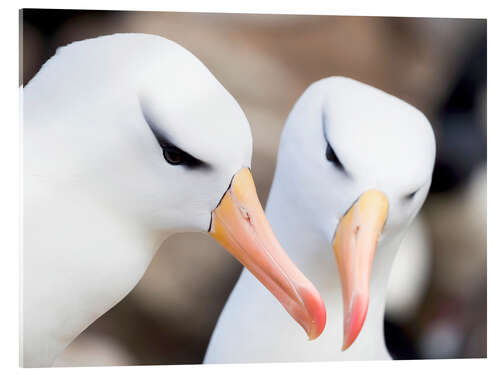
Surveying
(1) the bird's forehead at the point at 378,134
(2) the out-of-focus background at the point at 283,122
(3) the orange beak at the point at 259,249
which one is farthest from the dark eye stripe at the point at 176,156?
(1) the bird's forehead at the point at 378,134

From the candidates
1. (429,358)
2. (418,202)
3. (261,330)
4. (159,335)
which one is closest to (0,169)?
(159,335)

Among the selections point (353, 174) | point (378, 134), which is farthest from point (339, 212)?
point (378, 134)

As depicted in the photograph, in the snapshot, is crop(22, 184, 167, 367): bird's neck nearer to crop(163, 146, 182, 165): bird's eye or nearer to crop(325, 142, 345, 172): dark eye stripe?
crop(163, 146, 182, 165): bird's eye

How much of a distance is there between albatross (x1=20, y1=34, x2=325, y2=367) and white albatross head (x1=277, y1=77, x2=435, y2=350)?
0.63ft

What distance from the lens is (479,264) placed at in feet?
10.1

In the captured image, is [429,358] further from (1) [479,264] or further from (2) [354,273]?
(2) [354,273]

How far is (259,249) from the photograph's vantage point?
7.93 ft

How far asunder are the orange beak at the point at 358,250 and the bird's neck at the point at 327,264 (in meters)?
0.11

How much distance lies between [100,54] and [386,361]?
1.39 m

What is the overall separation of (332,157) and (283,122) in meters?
0.27

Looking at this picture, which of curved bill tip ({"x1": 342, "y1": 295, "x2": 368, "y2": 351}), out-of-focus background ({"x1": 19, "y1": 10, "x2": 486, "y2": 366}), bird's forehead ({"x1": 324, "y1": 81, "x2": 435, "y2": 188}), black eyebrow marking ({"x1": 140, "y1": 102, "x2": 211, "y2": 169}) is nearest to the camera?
black eyebrow marking ({"x1": 140, "y1": 102, "x2": 211, "y2": 169})

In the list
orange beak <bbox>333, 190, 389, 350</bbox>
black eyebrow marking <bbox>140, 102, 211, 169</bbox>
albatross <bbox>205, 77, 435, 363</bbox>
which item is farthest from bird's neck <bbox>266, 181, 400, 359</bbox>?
black eyebrow marking <bbox>140, 102, 211, 169</bbox>

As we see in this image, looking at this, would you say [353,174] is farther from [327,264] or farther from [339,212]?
[327,264]

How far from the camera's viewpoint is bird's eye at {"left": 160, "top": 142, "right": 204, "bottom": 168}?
2.34 m
